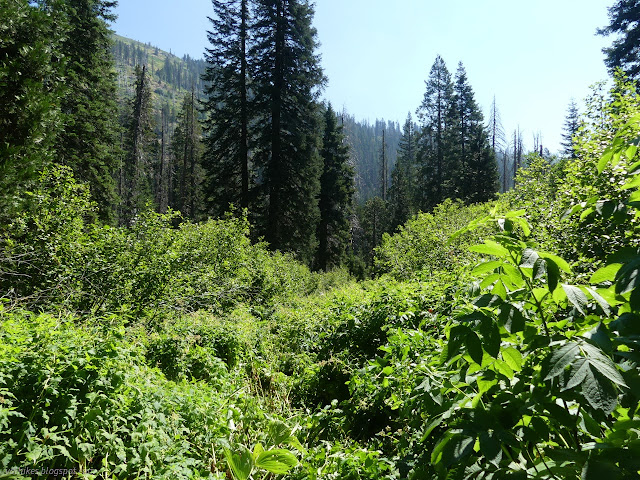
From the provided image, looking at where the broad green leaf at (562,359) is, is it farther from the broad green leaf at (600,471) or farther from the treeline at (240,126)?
the treeline at (240,126)

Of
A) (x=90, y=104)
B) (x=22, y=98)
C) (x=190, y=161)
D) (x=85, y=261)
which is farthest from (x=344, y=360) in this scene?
(x=190, y=161)

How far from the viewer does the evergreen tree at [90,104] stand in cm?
1471

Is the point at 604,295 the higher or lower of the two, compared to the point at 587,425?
higher

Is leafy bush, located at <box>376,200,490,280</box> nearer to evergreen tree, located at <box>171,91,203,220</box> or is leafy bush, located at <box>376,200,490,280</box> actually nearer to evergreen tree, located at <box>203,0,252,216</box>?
evergreen tree, located at <box>203,0,252,216</box>

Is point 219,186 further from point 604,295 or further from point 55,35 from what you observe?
point 604,295

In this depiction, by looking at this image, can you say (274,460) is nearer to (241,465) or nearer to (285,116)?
(241,465)

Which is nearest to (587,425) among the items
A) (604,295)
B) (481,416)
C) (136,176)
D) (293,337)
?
(481,416)

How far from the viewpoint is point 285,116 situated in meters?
19.9

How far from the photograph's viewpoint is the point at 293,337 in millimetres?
6285

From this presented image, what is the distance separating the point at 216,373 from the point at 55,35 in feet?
24.0

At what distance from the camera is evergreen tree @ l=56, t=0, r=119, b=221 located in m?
14.7

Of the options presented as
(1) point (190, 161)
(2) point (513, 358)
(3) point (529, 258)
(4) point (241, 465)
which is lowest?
(4) point (241, 465)

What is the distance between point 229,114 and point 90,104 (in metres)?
6.79

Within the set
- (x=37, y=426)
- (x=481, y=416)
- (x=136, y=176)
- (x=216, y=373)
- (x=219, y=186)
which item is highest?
(x=136, y=176)
